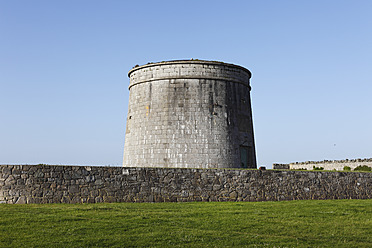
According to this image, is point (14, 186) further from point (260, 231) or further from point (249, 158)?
point (249, 158)

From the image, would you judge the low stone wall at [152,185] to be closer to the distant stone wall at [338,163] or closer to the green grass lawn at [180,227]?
the green grass lawn at [180,227]

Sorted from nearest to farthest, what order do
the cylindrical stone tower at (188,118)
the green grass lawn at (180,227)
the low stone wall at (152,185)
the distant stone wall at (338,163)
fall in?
the green grass lawn at (180,227)
the low stone wall at (152,185)
the cylindrical stone tower at (188,118)
the distant stone wall at (338,163)

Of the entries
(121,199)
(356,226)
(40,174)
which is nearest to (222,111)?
(121,199)

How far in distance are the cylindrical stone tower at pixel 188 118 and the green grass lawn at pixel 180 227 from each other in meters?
8.63

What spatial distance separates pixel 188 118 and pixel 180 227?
13532 millimetres

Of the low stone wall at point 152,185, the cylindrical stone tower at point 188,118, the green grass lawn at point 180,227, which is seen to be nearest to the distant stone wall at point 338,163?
the cylindrical stone tower at point 188,118

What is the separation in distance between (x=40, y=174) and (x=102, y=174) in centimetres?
256

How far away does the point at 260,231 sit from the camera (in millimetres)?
10164

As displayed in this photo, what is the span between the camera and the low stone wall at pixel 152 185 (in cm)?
1564

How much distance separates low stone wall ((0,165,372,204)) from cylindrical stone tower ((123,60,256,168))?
4.57 metres

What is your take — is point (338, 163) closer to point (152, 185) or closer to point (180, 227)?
point (152, 185)

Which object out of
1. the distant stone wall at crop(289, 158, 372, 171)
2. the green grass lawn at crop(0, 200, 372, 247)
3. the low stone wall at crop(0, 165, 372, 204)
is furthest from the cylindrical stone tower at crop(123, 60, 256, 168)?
the distant stone wall at crop(289, 158, 372, 171)

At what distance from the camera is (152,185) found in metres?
17.3

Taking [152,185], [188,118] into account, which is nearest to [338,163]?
[188,118]
